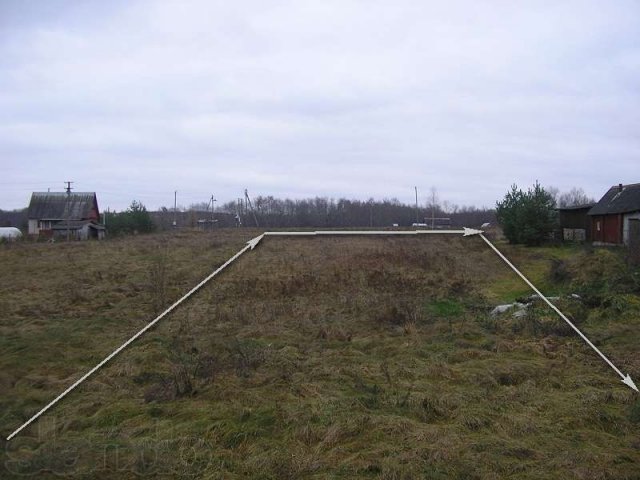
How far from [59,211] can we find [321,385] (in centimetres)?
5370

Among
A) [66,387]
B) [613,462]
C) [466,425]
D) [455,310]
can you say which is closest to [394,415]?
[466,425]

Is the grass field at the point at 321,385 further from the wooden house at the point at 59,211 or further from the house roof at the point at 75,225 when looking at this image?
the wooden house at the point at 59,211

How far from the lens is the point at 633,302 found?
36.5 ft

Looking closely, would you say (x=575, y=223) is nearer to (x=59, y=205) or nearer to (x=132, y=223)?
(x=132, y=223)

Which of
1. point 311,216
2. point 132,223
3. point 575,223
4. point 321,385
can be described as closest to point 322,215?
point 311,216

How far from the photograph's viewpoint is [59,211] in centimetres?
5228

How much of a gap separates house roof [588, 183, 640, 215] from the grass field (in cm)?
1269

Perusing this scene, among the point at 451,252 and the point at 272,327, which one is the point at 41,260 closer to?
the point at 272,327

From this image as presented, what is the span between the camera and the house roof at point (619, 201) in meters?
25.2

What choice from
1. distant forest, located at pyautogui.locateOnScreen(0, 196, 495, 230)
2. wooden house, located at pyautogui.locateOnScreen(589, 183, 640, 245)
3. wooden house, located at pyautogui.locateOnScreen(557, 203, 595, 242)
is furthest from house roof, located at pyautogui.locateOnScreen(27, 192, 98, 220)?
wooden house, located at pyautogui.locateOnScreen(589, 183, 640, 245)

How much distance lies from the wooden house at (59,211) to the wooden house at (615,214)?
43528 millimetres

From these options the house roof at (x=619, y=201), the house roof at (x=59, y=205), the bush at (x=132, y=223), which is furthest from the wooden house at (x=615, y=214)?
the house roof at (x=59, y=205)

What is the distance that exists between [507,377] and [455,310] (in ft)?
18.7

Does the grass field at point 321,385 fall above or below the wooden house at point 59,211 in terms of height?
below
